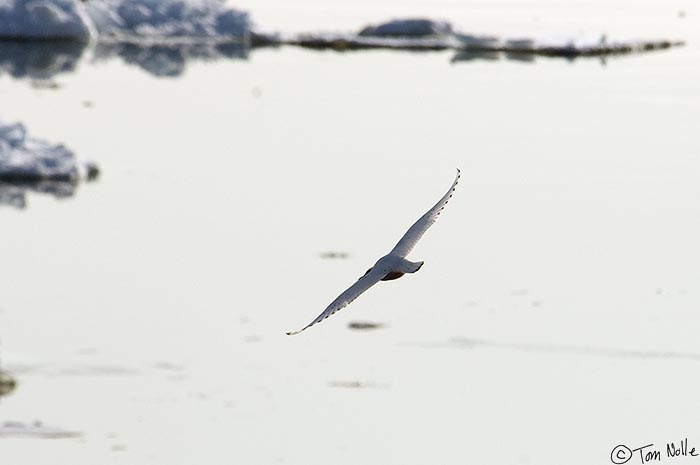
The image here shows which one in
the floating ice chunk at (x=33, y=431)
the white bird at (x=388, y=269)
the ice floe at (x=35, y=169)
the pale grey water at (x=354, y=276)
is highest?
the white bird at (x=388, y=269)

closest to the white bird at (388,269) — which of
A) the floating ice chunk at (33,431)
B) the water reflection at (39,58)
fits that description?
the floating ice chunk at (33,431)

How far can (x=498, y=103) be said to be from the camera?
25.6 meters

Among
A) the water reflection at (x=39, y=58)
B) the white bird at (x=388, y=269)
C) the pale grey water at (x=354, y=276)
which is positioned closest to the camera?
the white bird at (x=388, y=269)

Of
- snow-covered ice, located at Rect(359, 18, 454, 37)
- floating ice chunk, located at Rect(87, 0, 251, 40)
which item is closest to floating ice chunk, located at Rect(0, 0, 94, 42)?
floating ice chunk, located at Rect(87, 0, 251, 40)

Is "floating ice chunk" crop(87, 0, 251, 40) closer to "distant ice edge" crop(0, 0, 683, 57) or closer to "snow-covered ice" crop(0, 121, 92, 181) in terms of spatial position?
"distant ice edge" crop(0, 0, 683, 57)

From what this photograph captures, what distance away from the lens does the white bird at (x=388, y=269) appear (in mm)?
5406

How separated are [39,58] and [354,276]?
46.2 ft

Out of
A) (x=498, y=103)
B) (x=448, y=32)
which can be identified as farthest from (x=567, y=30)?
(x=498, y=103)

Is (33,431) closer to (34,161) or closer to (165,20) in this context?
(34,161)

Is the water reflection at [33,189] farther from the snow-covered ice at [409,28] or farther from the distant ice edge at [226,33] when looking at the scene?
the snow-covered ice at [409,28]

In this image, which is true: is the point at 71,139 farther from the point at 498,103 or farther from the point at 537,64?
the point at 537,64

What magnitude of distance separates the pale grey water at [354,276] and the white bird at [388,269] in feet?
23.0

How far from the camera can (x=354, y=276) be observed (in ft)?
53.0

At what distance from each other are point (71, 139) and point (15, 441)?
1048 cm
